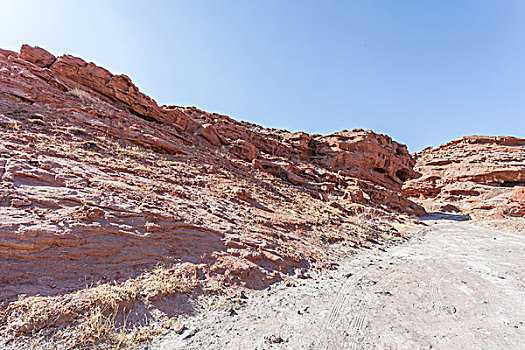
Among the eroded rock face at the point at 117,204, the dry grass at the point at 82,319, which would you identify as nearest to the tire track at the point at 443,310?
the eroded rock face at the point at 117,204

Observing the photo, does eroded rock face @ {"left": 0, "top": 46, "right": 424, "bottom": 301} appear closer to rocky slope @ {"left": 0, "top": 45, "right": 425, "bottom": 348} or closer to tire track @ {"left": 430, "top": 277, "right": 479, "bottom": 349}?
rocky slope @ {"left": 0, "top": 45, "right": 425, "bottom": 348}

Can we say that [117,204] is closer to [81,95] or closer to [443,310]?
[443,310]

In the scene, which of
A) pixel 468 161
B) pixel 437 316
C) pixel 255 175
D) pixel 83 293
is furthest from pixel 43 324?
pixel 468 161

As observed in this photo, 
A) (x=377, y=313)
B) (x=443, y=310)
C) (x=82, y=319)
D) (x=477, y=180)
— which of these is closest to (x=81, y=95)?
(x=82, y=319)

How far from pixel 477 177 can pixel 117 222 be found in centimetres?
4256

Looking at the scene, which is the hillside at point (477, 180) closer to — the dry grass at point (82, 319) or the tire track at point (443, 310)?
the tire track at point (443, 310)

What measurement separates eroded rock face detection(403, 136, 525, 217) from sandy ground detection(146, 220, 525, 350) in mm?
23940

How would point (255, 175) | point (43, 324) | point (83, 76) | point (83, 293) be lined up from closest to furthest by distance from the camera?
point (43, 324) < point (83, 293) < point (255, 175) < point (83, 76)

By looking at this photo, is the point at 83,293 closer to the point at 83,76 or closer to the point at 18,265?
the point at 18,265

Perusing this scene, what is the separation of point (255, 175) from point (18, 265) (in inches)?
522

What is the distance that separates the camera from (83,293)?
Result: 3.64m

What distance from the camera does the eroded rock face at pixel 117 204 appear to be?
421 centimetres

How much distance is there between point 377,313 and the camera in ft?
14.1

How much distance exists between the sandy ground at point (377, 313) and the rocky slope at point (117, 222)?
2.34 ft
